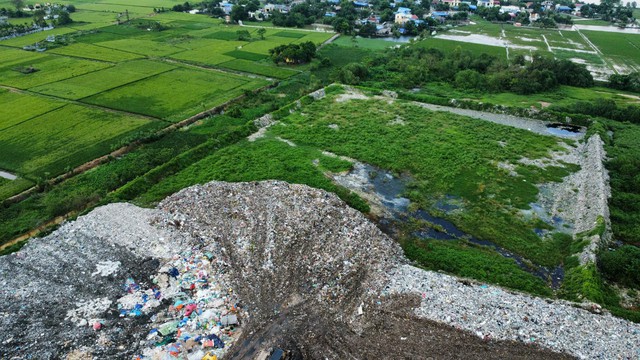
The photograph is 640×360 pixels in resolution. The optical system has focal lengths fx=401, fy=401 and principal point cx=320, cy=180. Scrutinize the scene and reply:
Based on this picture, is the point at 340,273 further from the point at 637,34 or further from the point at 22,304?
the point at 637,34

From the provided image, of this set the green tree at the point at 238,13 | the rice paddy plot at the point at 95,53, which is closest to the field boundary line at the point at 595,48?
the green tree at the point at 238,13

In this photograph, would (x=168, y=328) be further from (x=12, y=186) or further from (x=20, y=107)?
(x=20, y=107)

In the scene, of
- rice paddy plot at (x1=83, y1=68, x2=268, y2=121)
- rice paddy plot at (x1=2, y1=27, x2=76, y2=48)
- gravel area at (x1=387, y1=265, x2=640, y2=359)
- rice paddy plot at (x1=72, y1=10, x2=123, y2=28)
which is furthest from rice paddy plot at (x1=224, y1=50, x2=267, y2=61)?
gravel area at (x1=387, y1=265, x2=640, y2=359)

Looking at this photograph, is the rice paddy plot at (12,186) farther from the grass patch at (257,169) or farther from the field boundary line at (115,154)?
the grass patch at (257,169)

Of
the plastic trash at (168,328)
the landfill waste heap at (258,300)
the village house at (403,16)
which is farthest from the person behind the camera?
the village house at (403,16)

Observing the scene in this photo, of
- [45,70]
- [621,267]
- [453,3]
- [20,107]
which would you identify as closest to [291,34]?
[45,70]

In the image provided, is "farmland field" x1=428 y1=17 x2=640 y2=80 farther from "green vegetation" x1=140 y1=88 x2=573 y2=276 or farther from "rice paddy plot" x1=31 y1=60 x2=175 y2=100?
"rice paddy plot" x1=31 y1=60 x2=175 y2=100
